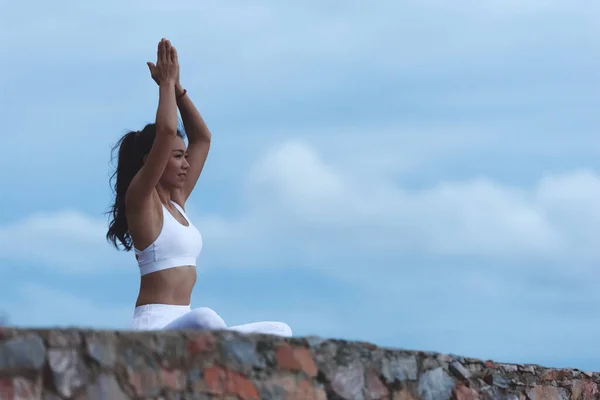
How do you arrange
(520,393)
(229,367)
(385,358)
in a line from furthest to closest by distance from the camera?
1. (520,393)
2. (385,358)
3. (229,367)

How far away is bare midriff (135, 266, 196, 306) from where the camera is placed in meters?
4.71

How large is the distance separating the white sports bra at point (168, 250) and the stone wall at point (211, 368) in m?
1.56

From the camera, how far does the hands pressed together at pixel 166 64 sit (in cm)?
504

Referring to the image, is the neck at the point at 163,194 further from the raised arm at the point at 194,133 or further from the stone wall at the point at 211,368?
the stone wall at the point at 211,368

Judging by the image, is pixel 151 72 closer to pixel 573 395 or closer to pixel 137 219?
pixel 137 219

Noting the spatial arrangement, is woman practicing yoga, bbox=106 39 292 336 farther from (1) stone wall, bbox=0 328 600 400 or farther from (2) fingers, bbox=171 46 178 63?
(1) stone wall, bbox=0 328 600 400

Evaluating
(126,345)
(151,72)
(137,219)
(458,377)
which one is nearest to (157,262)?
(137,219)

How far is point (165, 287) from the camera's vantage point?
4.73 meters

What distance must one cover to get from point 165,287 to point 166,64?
1245mm

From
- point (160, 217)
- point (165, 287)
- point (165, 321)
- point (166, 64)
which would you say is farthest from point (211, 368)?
point (166, 64)

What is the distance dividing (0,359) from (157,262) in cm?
248

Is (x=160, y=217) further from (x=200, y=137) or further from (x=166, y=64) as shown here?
(x=200, y=137)

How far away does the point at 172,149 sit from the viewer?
4.89m

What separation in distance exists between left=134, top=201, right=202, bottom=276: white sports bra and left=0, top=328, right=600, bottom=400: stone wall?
1563 millimetres
